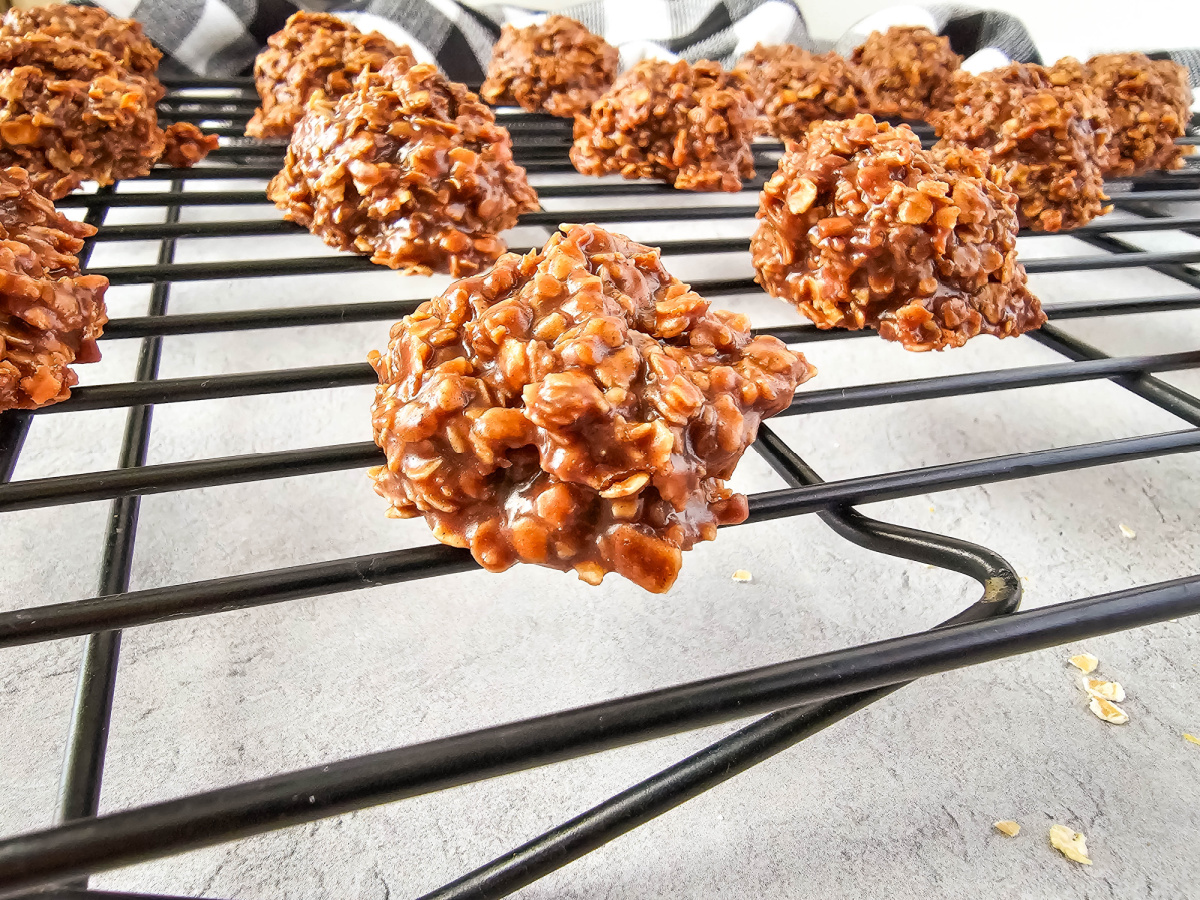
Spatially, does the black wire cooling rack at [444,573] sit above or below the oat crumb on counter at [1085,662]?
above

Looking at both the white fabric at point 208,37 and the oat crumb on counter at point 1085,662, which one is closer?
the oat crumb on counter at point 1085,662

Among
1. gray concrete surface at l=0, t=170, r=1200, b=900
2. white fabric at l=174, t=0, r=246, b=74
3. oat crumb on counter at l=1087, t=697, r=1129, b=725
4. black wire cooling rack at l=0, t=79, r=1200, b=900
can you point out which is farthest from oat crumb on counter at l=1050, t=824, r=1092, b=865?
white fabric at l=174, t=0, r=246, b=74

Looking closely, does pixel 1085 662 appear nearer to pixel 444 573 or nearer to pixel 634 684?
pixel 634 684

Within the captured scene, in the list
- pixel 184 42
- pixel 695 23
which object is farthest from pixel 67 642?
pixel 695 23

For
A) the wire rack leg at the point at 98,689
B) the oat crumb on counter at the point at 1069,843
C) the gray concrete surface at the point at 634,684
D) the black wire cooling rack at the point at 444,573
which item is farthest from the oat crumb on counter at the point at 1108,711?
Result: the wire rack leg at the point at 98,689

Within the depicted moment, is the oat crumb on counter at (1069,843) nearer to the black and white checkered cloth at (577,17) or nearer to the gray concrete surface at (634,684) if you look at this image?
the gray concrete surface at (634,684)

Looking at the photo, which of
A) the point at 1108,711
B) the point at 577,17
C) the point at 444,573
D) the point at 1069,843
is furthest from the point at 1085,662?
the point at 577,17

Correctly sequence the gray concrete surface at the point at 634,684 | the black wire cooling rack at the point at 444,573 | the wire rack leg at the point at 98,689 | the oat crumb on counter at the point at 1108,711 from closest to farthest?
the black wire cooling rack at the point at 444,573 < the wire rack leg at the point at 98,689 < the gray concrete surface at the point at 634,684 < the oat crumb on counter at the point at 1108,711
